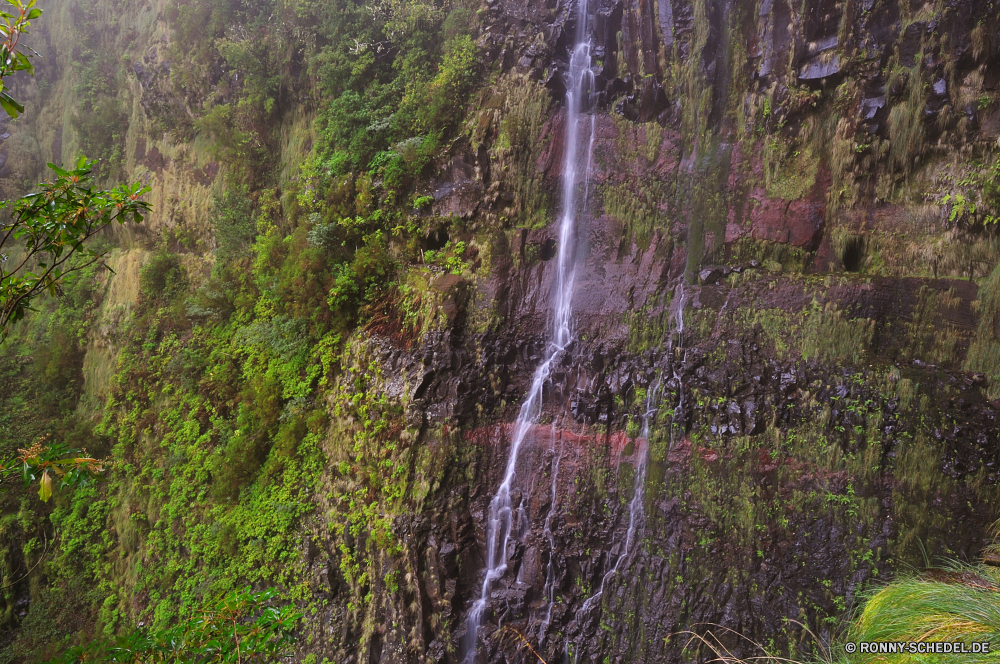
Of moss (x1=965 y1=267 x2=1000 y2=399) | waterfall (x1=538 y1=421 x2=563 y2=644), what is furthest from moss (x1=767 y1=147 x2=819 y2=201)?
waterfall (x1=538 y1=421 x2=563 y2=644)

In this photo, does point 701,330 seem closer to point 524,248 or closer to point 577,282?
point 577,282

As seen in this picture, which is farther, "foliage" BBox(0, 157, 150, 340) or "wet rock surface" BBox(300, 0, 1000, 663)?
"wet rock surface" BBox(300, 0, 1000, 663)

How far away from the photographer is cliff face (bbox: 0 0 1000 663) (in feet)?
21.8

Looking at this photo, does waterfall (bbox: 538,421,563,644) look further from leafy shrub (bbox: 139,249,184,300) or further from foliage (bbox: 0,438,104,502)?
leafy shrub (bbox: 139,249,184,300)

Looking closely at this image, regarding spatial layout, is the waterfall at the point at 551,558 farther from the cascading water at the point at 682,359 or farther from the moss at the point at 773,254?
the moss at the point at 773,254

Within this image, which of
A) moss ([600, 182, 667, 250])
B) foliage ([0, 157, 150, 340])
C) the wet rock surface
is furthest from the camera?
moss ([600, 182, 667, 250])

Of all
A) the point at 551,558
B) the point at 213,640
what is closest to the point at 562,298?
the point at 551,558

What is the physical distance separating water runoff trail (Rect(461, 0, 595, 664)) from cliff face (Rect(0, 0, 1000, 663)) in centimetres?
17

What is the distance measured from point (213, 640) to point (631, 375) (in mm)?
6533

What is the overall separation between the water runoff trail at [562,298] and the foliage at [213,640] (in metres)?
4.99

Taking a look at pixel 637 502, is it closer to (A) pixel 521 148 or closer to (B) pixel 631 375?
(B) pixel 631 375

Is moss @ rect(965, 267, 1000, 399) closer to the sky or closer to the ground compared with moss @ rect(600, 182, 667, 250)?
closer to the ground

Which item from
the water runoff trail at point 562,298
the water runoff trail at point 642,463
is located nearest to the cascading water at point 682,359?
the water runoff trail at point 642,463

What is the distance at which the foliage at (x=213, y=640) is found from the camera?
2635 mm
